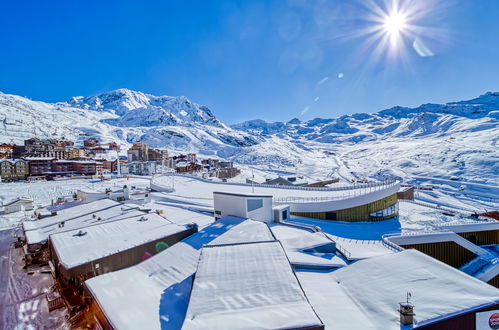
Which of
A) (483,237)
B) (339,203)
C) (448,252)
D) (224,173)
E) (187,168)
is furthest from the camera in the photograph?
(187,168)

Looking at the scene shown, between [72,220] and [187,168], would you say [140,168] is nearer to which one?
[187,168]

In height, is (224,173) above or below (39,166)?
below

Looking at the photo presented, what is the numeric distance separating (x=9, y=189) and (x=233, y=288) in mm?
51600

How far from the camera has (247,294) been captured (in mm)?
6996

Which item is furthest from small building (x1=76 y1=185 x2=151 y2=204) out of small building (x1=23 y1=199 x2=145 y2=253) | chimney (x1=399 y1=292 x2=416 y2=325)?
chimney (x1=399 y1=292 x2=416 y2=325)

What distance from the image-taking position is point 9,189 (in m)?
39.1

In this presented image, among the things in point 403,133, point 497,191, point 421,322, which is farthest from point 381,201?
point 403,133

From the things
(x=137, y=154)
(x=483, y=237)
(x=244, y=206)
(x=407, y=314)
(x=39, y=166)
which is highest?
(x=137, y=154)

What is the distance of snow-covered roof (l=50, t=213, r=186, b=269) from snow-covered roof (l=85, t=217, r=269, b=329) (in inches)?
87.5

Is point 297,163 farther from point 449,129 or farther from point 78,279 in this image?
point 449,129

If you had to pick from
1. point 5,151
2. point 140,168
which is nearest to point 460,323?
point 140,168

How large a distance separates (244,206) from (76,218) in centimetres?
1417

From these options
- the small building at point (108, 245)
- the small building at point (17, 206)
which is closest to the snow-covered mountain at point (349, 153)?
the small building at point (108, 245)

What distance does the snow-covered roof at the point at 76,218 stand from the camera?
16234 mm
